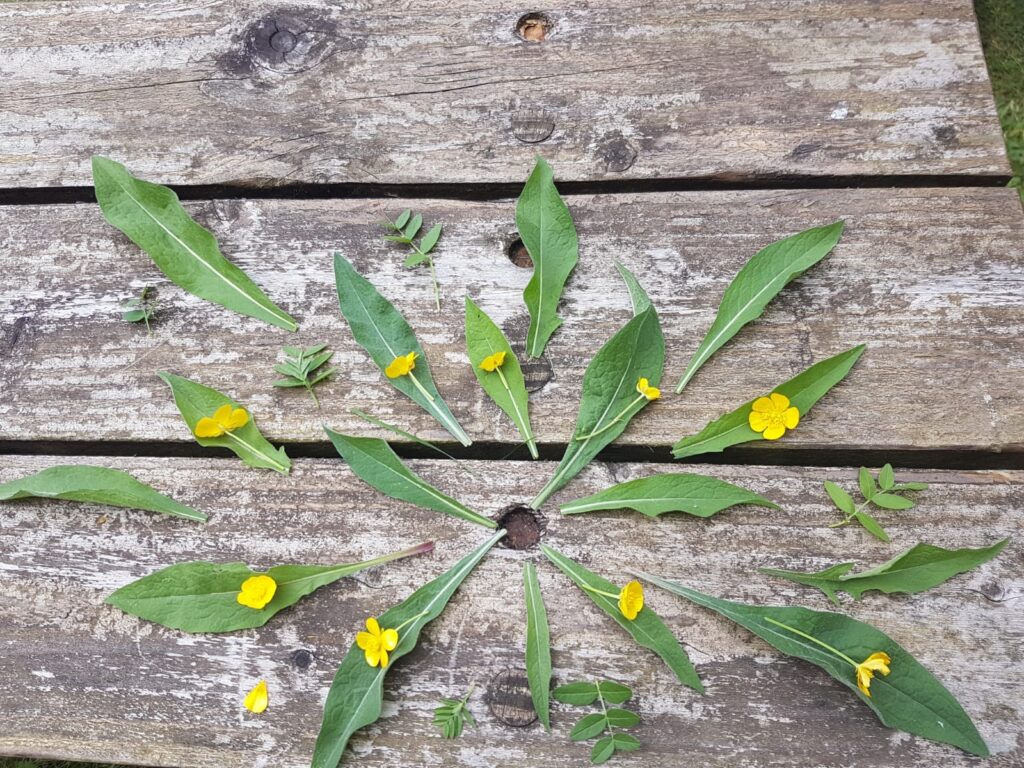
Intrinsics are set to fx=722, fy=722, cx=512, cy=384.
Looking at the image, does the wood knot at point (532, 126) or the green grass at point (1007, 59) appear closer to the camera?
the wood knot at point (532, 126)

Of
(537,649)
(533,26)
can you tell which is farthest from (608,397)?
(533,26)

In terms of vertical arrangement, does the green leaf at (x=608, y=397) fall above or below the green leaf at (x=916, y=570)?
above

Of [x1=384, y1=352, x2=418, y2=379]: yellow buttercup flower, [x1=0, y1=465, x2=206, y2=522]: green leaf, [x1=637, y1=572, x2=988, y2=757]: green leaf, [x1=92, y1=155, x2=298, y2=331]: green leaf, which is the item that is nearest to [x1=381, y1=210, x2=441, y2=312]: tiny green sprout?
[x1=384, y1=352, x2=418, y2=379]: yellow buttercup flower

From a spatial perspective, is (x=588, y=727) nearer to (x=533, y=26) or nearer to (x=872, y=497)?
(x=872, y=497)

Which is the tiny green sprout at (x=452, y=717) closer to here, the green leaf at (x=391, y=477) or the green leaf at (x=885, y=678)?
the green leaf at (x=391, y=477)

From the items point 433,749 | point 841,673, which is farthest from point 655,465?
point 433,749

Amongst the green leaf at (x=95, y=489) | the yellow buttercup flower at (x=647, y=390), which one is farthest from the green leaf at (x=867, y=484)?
the green leaf at (x=95, y=489)
